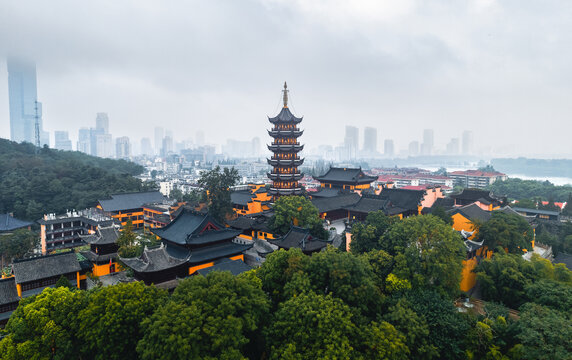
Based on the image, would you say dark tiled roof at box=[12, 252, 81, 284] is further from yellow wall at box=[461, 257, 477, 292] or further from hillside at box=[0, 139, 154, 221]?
hillside at box=[0, 139, 154, 221]

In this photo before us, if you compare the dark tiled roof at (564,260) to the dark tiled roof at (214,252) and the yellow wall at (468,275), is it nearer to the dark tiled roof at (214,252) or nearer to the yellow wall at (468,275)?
the yellow wall at (468,275)

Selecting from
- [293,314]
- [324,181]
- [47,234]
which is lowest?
[47,234]

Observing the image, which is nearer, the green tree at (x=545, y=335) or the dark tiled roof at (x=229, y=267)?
the green tree at (x=545, y=335)

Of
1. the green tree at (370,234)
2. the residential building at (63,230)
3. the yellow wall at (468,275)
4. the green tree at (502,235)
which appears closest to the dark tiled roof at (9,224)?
the residential building at (63,230)

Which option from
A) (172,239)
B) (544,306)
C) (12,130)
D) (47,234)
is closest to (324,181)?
(172,239)

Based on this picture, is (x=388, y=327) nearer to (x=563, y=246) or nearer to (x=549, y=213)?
(x=563, y=246)

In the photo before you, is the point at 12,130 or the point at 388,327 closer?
the point at 388,327

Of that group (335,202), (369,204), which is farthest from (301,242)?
(335,202)
